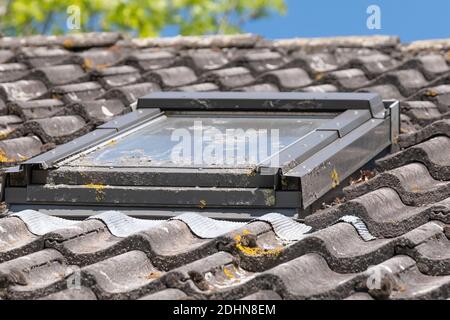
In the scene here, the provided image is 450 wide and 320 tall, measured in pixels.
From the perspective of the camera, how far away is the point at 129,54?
7.31 metres

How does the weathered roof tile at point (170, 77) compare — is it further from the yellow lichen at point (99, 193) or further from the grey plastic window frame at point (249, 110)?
the yellow lichen at point (99, 193)

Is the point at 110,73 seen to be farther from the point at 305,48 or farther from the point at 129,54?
the point at 305,48

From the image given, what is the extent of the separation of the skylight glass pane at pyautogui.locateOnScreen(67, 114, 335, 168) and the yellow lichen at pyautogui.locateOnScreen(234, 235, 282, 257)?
0.72 metres

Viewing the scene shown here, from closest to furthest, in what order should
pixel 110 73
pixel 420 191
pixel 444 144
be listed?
pixel 420 191, pixel 444 144, pixel 110 73

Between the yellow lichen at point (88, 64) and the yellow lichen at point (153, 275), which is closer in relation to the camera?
the yellow lichen at point (153, 275)

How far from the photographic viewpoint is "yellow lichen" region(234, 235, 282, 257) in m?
3.65

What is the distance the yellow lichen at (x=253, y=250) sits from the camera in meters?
3.65

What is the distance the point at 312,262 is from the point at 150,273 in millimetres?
531

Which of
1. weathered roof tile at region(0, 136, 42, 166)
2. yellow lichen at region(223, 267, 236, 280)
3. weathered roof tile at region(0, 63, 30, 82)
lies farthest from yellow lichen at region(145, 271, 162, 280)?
weathered roof tile at region(0, 63, 30, 82)

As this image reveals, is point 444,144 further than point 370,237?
Yes

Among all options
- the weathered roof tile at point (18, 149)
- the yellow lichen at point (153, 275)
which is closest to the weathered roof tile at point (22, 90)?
the weathered roof tile at point (18, 149)

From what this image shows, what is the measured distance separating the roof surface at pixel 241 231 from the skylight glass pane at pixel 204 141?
1.23 ft

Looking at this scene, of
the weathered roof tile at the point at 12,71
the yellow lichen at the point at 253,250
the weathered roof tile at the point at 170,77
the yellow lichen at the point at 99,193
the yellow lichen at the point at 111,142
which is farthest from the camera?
the weathered roof tile at the point at 12,71
